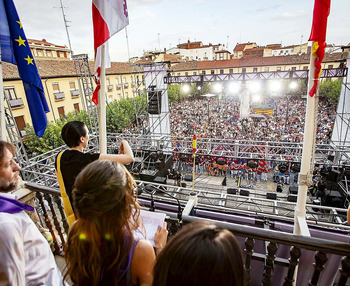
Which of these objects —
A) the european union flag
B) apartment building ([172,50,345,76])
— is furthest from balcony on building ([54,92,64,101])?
apartment building ([172,50,345,76])

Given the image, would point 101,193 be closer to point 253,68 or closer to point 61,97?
point 61,97

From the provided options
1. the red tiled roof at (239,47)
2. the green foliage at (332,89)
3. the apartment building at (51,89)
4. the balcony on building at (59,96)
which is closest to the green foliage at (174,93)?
the apartment building at (51,89)

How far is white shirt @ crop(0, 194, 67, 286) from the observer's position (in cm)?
114

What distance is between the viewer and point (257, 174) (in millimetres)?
12984

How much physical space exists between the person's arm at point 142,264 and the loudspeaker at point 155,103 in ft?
46.1

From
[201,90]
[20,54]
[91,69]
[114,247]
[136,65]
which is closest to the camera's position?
[114,247]

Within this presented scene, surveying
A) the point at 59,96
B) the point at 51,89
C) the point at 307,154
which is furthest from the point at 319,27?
the point at 59,96

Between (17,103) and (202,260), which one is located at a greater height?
(17,103)

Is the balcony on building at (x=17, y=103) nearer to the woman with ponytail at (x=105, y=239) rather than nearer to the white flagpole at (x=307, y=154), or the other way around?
the woman with ponytail at (x=105, y=239)

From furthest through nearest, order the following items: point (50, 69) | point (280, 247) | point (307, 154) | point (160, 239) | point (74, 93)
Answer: point (74, 93), point (50, 69), point (280, 247), point (307, 154), point (160, 239)

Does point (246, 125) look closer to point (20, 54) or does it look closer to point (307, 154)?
point (307, 154)

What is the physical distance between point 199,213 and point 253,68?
4230cm

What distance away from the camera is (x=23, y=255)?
1253 millimetres

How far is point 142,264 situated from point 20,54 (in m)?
3.25
